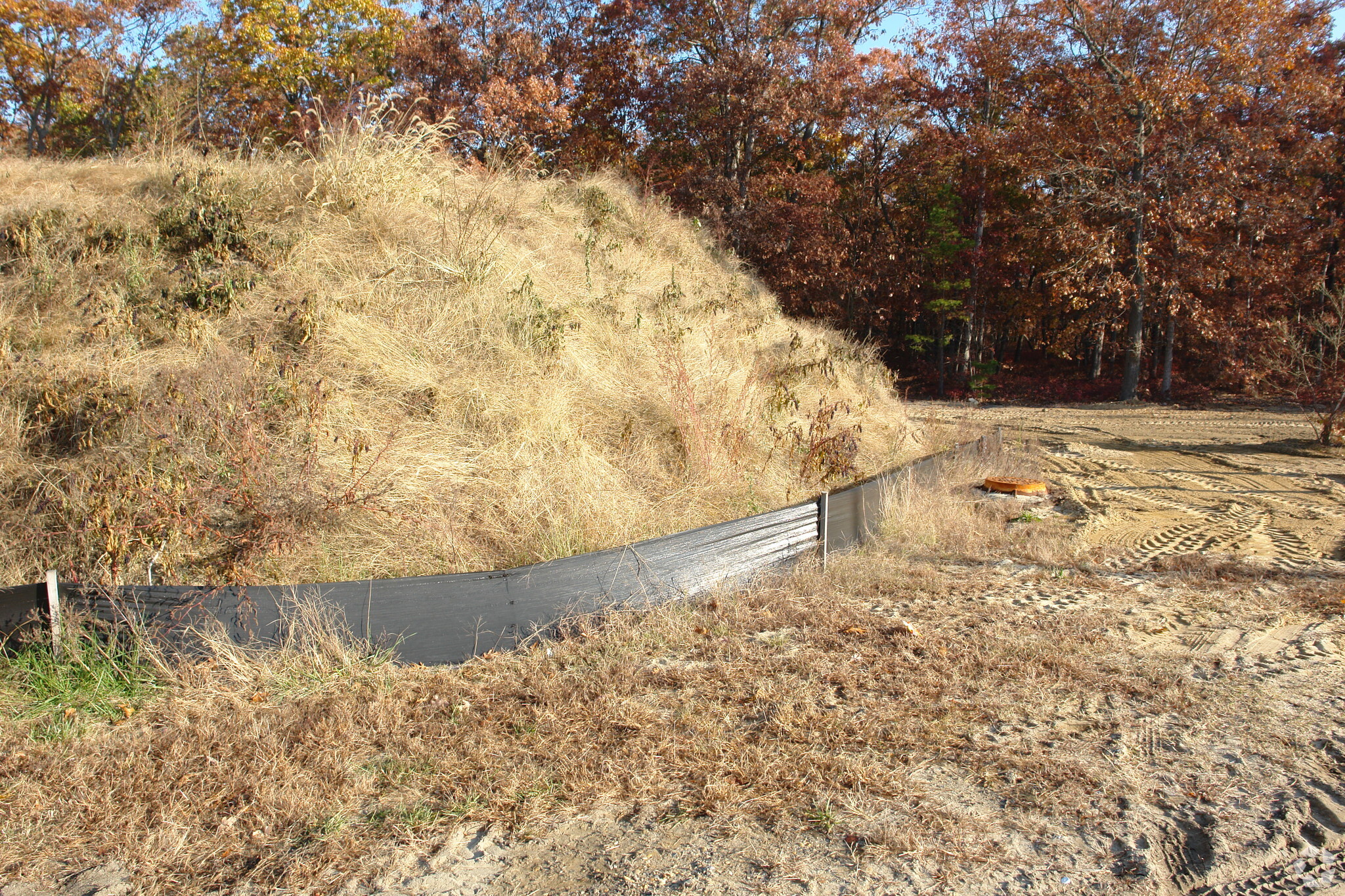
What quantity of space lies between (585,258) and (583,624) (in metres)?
6.09

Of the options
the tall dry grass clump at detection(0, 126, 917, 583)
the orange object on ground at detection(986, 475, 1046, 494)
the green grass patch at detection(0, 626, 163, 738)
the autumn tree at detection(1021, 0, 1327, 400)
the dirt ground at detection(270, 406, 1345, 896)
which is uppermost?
the autumn tree at detection(1021, 0, 1327, 400)

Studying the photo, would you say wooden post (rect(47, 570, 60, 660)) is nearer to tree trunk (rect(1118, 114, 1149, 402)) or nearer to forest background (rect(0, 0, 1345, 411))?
forest background (rect(0, 0, 1345, 411))

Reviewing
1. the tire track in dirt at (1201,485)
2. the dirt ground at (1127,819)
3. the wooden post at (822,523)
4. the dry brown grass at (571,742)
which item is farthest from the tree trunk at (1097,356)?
the dry brown grass at (571,742)

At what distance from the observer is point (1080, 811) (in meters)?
2.71

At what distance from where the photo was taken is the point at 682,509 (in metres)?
5.93

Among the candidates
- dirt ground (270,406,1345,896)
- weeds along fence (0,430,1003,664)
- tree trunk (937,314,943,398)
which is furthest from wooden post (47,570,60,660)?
tree trunk (937,314,943,398)

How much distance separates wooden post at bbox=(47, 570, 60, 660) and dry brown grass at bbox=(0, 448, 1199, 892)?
A: 519 mm

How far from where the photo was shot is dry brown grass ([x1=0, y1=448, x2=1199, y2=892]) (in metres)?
2.65

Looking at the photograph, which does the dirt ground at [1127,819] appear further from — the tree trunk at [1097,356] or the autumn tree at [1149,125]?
the tree trunk at [1097,356]

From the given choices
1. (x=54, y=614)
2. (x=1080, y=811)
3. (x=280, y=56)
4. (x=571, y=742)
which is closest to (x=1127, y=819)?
(x=1080, y=811)

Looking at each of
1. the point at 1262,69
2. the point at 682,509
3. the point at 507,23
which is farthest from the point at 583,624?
→ the point at 1262,69

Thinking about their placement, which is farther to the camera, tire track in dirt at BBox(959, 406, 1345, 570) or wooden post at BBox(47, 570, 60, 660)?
tire track in dirt at BBox(959, 406, 1345, 570)

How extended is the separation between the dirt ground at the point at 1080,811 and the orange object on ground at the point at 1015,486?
2.70 m

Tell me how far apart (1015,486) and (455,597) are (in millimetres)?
5790
